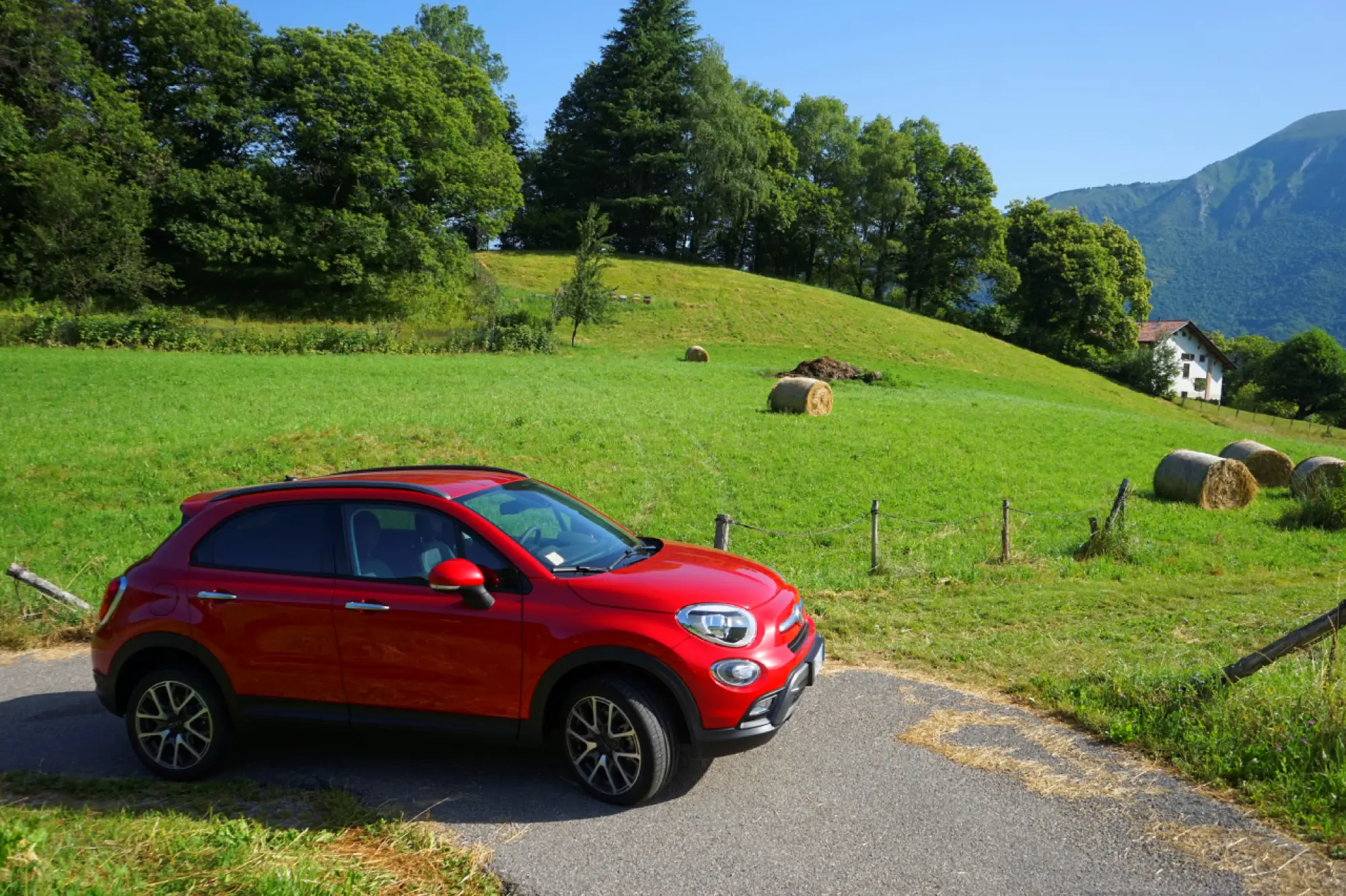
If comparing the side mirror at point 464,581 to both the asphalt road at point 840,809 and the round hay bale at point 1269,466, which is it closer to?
the asphalt road at point 840,809

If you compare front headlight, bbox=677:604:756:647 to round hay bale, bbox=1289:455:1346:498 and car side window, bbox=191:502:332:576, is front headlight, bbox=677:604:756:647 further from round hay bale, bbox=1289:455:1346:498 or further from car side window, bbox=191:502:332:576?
round hay bale, bbox=1289:455:1346:498

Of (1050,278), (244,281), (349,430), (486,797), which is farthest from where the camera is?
(1050,278)

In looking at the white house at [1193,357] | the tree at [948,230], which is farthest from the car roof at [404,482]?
the white house at [1193,357]

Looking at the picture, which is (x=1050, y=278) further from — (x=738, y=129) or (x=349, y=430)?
(x=349, y=430)

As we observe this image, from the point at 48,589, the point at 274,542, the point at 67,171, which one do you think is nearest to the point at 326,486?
the point at 274,542

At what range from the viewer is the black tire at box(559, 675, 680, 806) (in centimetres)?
484

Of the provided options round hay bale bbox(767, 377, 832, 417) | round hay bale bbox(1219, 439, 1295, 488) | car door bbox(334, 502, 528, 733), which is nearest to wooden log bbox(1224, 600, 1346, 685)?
car door bbox(334, 502, 528, 733)

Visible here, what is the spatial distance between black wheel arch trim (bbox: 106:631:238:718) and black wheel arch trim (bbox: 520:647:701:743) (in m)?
2.03

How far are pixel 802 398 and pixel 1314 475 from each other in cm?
1217

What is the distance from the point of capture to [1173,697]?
19.3 ft

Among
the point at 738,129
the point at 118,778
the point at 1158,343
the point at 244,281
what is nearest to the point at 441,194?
the point at 244,281

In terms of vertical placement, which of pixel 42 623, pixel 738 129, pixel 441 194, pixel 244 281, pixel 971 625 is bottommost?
pixel 42 623

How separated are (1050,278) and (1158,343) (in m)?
10.3

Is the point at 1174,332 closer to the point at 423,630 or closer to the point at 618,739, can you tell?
the point at 618,739
